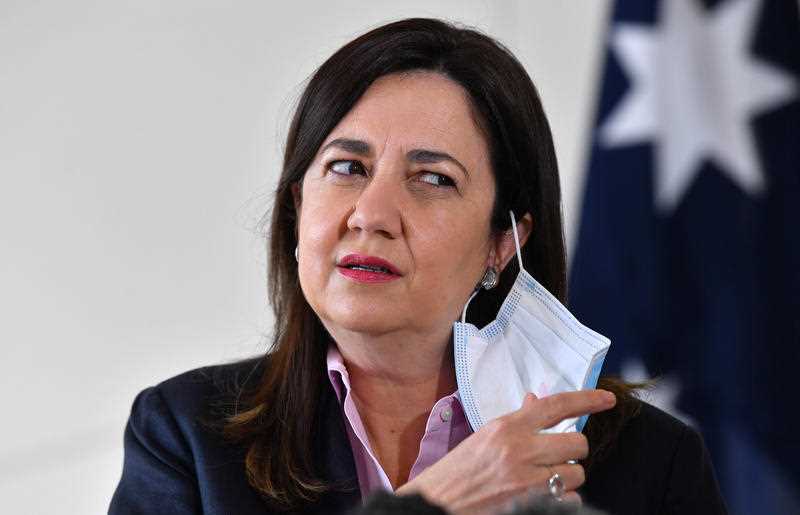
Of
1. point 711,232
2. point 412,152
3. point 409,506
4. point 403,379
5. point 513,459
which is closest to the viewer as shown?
point 409,506

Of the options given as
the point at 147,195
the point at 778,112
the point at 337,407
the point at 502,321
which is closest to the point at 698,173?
the point at 778,112

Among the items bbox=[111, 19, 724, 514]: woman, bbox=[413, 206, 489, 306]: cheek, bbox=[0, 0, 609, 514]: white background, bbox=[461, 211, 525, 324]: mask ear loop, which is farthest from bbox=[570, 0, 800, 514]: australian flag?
bbox=[413, 206, 489, 306]: cheek

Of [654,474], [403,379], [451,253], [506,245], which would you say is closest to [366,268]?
[451,253]

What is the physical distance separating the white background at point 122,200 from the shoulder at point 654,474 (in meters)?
1.09

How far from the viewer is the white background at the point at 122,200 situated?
318cm

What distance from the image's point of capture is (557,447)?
179 cm

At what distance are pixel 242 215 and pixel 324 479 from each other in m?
1.50

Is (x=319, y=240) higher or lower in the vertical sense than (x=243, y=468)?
higher

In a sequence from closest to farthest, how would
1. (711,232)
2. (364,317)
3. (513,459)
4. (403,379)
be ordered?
(513,459) → (364,317) → (403,379) → (711,232)

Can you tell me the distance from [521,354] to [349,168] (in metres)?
0.48

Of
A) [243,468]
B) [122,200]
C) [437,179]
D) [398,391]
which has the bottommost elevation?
[243,468]

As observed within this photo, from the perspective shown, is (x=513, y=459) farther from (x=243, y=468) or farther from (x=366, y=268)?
(x=243, y=468)

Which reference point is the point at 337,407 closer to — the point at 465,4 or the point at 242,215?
the point at 242,215

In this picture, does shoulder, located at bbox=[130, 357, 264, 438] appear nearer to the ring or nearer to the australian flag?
the ring
